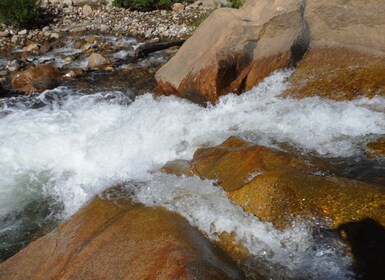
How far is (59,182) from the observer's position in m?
6.25

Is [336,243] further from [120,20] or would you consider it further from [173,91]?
[120,20]

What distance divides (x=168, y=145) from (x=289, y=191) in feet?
10.4

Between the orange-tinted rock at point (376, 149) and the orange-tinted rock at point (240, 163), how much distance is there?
2.76ft

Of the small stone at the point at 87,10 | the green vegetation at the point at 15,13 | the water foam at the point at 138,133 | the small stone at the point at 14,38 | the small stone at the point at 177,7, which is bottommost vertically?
the small stone at the point at 87,10

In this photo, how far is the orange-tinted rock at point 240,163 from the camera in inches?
154

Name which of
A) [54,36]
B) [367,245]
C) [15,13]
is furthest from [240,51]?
[15,13]

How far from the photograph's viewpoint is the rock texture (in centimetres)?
318

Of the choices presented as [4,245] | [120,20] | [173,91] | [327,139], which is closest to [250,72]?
[173,91]

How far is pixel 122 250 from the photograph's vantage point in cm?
327

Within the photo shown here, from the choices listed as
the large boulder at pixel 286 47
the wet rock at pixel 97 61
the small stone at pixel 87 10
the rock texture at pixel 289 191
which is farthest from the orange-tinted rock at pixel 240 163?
the small stone at pixel 87 10

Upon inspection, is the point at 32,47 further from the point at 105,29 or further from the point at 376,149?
the point at 376,149

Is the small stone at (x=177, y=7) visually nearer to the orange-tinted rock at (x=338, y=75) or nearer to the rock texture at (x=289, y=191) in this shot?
the orange-tinted rock at (x=338, y=75)

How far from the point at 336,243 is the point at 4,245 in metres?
4.20

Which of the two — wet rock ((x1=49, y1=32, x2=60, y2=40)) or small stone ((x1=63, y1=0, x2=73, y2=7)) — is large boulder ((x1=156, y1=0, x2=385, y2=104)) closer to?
wet rock ((x1=49, y1=32, x2=60, y2=40))
